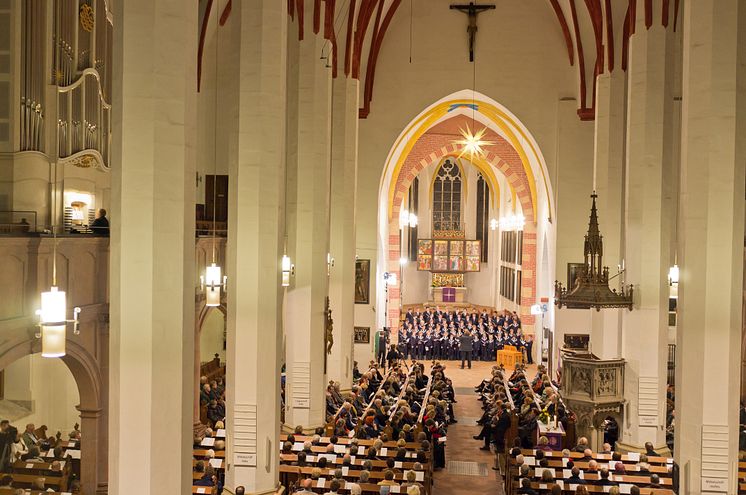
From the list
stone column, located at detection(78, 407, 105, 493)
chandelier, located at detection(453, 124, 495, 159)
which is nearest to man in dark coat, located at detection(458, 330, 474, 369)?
chandelier, located at detection(453, 124, 495, 159)

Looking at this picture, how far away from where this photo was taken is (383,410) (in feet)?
58.1

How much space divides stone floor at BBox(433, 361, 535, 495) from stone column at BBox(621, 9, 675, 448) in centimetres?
308

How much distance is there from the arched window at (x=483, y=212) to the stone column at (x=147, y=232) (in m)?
37.6

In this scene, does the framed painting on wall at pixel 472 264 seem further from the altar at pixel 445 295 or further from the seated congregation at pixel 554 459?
the seated congregation at pixel 554 459

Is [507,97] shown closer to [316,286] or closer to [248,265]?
[316,286]

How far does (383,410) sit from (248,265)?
758 cm

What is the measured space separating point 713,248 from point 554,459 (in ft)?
17.4

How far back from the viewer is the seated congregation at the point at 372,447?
11.8 m

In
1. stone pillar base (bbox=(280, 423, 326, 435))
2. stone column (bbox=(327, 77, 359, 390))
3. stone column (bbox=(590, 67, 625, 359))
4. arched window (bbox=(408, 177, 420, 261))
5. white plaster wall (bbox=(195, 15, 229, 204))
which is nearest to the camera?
stone pillar base (bbox=(280, 423, 326, 435))

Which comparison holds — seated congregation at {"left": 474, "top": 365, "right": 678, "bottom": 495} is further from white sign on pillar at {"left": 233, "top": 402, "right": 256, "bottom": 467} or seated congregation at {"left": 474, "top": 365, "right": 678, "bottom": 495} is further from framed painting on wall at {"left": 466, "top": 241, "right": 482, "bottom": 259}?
framed painting on wall at {"left": 466, "top": 241, "right": 482, "bottom": 259}

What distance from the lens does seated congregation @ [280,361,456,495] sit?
11836mm

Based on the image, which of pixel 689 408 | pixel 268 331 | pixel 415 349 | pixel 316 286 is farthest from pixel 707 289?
pixel 415 349

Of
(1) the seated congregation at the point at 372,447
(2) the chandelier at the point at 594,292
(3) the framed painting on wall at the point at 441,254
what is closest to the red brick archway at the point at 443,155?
(3) the framed painting on wall at the point at 441,254

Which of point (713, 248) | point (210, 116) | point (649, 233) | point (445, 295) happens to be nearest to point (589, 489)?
point (713, 248)
